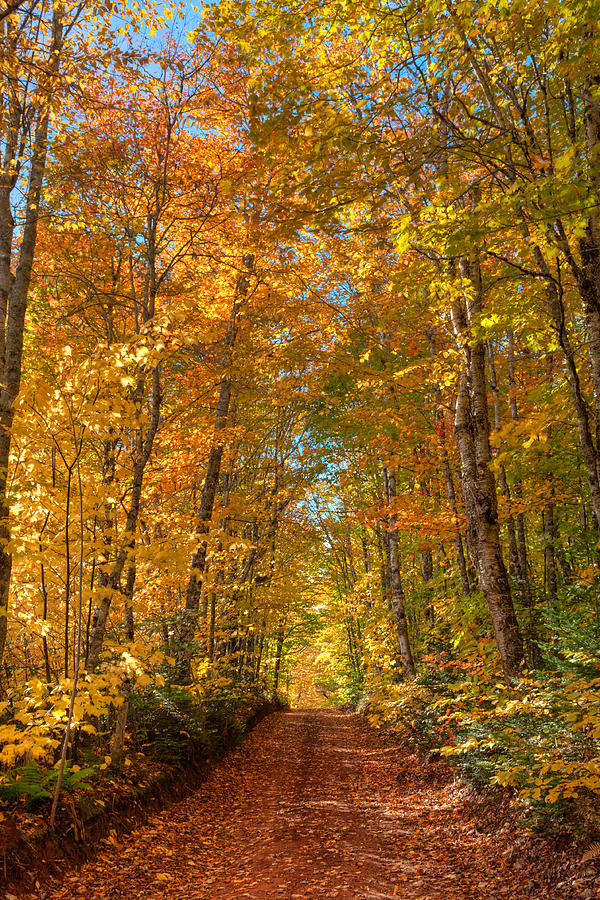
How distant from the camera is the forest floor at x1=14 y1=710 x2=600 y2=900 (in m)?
4.20

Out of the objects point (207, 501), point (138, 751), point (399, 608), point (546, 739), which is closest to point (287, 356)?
point (207, 501)

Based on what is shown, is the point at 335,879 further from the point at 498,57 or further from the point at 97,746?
the point at 498,57

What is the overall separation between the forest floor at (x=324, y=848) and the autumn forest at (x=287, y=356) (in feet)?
0.41

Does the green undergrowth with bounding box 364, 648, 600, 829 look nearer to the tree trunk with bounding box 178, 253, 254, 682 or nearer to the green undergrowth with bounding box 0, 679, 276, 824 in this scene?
the green undergrowth with bounding box 0, 679, 276, 824

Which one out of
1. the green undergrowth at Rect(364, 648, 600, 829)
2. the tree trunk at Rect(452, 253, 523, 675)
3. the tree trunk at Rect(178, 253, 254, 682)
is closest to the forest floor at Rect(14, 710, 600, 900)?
the green undergrowth at Rect(364, 648, 600, 829)

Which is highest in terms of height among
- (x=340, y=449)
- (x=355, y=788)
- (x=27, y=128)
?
(x=27, y=128)

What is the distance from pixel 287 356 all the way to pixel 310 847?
833 cm

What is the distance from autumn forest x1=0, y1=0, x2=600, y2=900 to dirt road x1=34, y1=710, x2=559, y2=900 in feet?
0.42

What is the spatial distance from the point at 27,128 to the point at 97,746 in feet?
25.3

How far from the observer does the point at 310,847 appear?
5.26m

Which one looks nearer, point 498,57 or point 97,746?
point 498,57

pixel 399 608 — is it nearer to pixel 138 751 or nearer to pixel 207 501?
pixel 207 501

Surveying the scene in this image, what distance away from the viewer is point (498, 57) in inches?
180

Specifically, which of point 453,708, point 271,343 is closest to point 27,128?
point 271,343
